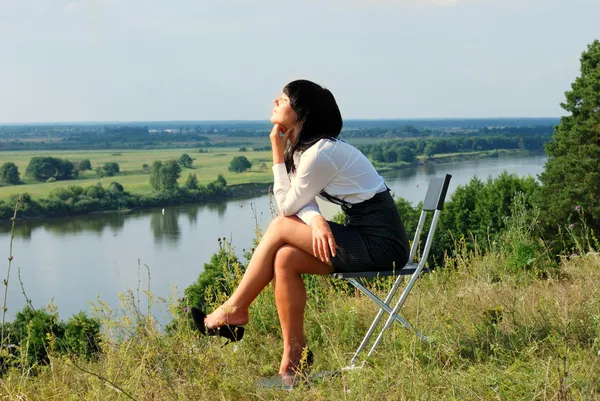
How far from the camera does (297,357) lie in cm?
287

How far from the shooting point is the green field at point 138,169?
7894 centimetres

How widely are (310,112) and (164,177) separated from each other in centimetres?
7405

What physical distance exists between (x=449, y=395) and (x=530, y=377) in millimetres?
303

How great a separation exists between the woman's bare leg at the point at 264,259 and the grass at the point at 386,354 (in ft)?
0.53

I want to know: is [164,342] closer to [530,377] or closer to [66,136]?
[530,377]

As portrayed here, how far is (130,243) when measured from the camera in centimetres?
6081

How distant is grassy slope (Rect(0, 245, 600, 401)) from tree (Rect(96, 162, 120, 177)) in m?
Result: 84.4

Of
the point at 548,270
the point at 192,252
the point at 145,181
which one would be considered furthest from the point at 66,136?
the point at 548,270

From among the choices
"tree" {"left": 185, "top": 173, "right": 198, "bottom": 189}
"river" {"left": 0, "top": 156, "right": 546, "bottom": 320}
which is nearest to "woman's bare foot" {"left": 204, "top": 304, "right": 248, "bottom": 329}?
"river" {"left": 0, "top": 156, "right": 546, "bottom": 320}

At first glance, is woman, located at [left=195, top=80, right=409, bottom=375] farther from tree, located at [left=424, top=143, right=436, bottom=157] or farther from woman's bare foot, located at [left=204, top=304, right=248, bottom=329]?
tree, located at [left=424, top=143, right=436, bottom=157]

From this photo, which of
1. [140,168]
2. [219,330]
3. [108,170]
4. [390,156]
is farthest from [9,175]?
[219,330]

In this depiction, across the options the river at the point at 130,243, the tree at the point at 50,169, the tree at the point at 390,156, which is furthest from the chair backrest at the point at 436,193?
the tree at the point at 50,169

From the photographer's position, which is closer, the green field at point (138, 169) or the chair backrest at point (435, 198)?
the chair backrest at point (435, 198)

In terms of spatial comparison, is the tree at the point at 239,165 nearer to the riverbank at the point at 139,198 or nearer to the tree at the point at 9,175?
the riverbank at the point at 139,198
